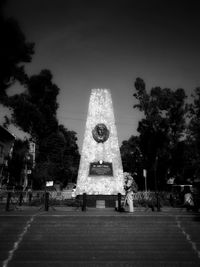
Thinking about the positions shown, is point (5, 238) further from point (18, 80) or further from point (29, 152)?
point (29, 152)

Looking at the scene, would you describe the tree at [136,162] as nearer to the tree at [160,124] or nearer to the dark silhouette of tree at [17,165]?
the tree at [160,124]

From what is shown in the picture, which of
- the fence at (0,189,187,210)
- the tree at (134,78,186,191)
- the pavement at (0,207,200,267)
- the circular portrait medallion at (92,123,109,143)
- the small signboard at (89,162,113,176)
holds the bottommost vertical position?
the pavement at (0,207,200,267)

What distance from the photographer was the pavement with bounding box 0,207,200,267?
6.64 m

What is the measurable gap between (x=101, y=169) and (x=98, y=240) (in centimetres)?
851

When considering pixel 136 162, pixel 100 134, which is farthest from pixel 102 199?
pixel 136 162

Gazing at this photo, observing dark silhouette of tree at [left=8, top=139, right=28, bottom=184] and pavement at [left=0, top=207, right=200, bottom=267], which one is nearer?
pavement at [left=0, top=207, right=200, bottom=267]

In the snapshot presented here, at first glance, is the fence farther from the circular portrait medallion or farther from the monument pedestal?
the circular portrait medallion

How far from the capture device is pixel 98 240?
777 cm

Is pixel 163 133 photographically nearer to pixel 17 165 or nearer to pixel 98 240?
pixel 17 165

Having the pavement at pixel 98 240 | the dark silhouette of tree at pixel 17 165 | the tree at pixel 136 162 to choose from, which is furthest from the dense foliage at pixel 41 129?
the pavement at pixel 98 240

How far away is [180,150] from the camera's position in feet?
117

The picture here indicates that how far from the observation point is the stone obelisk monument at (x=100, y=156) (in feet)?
53.1

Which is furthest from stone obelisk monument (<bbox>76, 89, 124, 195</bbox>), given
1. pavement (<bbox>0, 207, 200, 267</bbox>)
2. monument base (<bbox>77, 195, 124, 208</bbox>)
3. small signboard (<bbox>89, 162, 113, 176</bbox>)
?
pavement (<bbox>0, 207, 200, 267</bbox>)

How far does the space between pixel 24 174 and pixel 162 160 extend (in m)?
17.5
